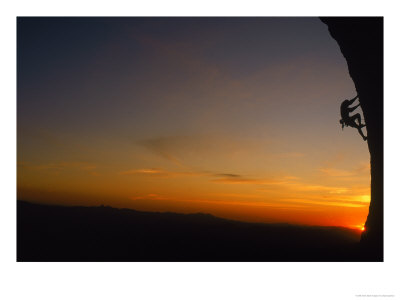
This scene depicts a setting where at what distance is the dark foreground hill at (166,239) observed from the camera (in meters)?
9.17

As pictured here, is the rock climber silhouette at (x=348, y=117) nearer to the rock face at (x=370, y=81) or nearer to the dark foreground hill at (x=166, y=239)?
the rock face at (x=370, y=81)

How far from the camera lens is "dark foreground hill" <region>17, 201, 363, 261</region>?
917 cm

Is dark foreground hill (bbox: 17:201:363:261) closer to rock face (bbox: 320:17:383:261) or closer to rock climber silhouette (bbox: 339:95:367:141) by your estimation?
rock face (bbox: 320:17:383:261)

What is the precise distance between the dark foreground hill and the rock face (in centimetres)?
89

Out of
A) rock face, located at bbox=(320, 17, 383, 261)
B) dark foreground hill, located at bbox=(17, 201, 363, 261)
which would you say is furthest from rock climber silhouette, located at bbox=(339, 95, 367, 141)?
dark foreground hill, located at bbox=(17, 201, 363, 261)
